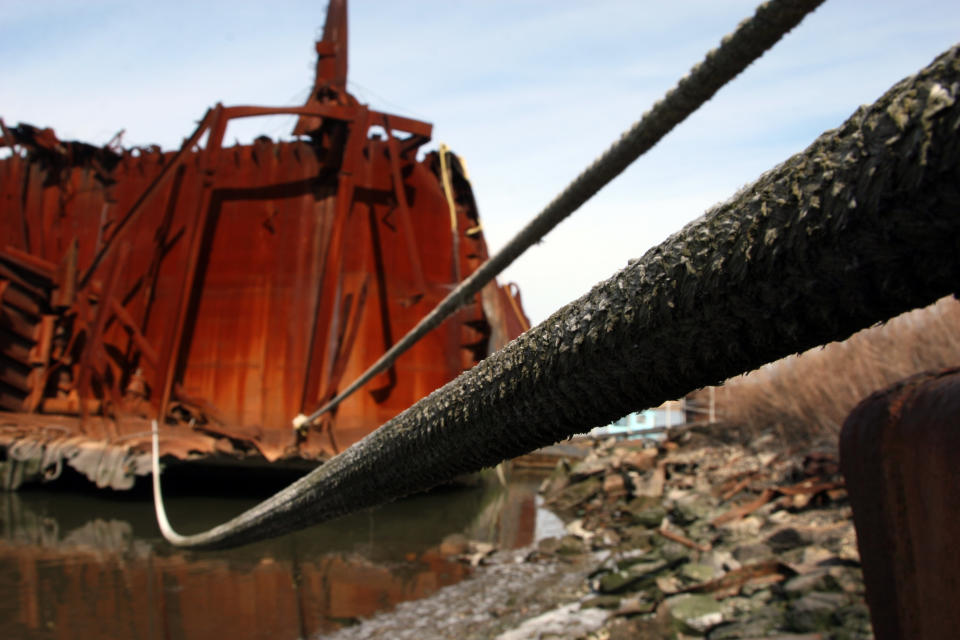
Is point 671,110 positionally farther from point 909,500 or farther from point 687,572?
point 687,572

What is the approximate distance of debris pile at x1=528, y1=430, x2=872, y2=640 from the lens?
3.16m

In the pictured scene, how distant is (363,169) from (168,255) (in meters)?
2.26

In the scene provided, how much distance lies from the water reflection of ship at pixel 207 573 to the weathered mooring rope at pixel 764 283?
3224 mm

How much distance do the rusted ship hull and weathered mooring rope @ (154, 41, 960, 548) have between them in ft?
20.0

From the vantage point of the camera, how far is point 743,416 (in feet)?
30.5

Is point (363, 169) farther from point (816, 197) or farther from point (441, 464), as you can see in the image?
point (816, 197)

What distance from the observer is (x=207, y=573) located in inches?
183

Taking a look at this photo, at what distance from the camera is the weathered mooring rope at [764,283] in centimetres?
49

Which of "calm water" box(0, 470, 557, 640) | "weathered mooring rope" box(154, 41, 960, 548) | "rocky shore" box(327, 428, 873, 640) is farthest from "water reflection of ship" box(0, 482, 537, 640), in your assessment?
"weathered mooring rope" box(154, 41, 960, 548)

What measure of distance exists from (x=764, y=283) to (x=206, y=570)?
4795 millimetres

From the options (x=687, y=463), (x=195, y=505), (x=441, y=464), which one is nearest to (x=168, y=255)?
(x=195, y=505)

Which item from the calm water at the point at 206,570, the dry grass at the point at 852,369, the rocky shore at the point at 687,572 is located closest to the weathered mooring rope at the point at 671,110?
the rocky shore at the point at 687,572

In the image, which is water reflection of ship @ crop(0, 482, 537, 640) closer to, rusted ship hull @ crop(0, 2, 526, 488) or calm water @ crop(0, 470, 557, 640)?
calm water @ crop(0, 470, 557, 640)

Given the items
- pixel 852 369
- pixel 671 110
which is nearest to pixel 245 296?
pixel 852 369
